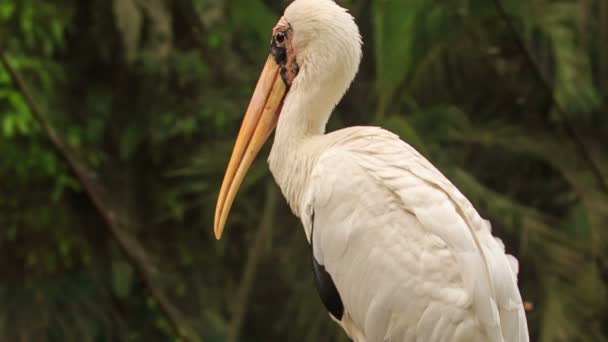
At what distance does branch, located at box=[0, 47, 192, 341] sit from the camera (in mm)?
4555

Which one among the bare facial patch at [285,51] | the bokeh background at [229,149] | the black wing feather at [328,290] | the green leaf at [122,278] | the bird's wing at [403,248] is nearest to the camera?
the bird's wing at [403,248]

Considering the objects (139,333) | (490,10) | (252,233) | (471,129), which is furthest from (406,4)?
(139,333)

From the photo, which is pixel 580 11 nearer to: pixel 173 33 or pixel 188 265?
pixel 173 33

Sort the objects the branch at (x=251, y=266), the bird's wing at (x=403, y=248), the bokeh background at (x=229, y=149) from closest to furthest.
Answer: the bird's wing at (x=403, y=248)
the bokeh background at (x=229, y=149)
the branch at (x=251, y=266)

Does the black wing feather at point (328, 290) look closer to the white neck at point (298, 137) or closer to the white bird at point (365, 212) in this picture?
the white bird at point (365, 212)

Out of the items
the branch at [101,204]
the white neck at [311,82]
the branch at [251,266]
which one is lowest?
the branch at [251,266]

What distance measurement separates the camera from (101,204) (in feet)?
15.7

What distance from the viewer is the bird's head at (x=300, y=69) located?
318 cm

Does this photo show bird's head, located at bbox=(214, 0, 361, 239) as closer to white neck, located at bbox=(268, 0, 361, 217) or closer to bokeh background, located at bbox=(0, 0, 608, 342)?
white neck, located at bbox=(268, 0, 361, 217)

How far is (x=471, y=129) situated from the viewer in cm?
628

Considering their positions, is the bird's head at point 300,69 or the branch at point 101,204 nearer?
the bird's head at point 300,69

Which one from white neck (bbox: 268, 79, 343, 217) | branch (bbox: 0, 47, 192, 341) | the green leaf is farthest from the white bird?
the green leaf

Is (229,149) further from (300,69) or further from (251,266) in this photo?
(300,69)

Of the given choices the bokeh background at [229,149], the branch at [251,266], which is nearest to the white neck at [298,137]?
the bokeh background at [229,149]
